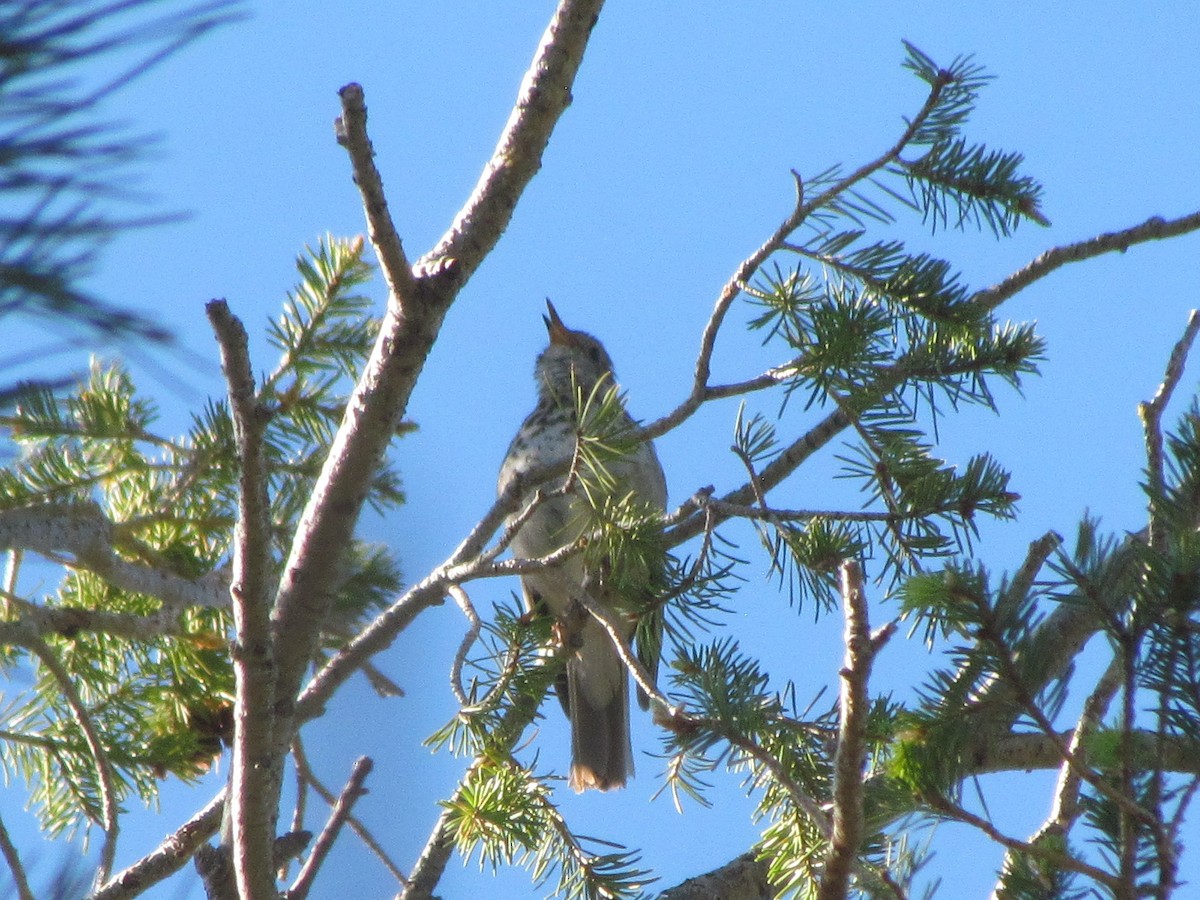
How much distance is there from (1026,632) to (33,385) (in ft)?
3.60

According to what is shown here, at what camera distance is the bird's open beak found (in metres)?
5.23

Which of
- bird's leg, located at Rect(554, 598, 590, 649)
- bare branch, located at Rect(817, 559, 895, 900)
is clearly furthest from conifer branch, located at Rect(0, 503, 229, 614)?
bare branch, located at Rect(817, 559, 895, 900)

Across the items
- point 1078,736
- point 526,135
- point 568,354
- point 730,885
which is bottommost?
point 1078,736

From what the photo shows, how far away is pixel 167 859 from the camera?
238cm

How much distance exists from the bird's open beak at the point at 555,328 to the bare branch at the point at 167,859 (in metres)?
2.99

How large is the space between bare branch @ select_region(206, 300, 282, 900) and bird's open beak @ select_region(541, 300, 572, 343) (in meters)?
3.36

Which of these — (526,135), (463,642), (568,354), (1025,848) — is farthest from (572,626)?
(568,354)

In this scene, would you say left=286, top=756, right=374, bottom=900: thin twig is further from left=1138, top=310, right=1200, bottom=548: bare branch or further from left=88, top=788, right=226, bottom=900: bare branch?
left=1138, top=310, right=1200, bottom=548: bare branch

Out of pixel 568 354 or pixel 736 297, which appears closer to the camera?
pixel 736 297

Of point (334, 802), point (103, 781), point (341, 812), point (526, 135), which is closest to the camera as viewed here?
point (341, 812)

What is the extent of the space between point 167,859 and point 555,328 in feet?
10.3

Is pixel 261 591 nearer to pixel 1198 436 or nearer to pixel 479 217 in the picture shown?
pixel 479 217

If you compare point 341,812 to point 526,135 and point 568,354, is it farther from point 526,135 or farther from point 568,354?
point 568,354

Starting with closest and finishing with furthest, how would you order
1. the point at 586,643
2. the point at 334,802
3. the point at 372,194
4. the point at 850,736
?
1. the point at 850,736
2. the point at 372,194
3. the point at 334,802
4. the point at 586,643
